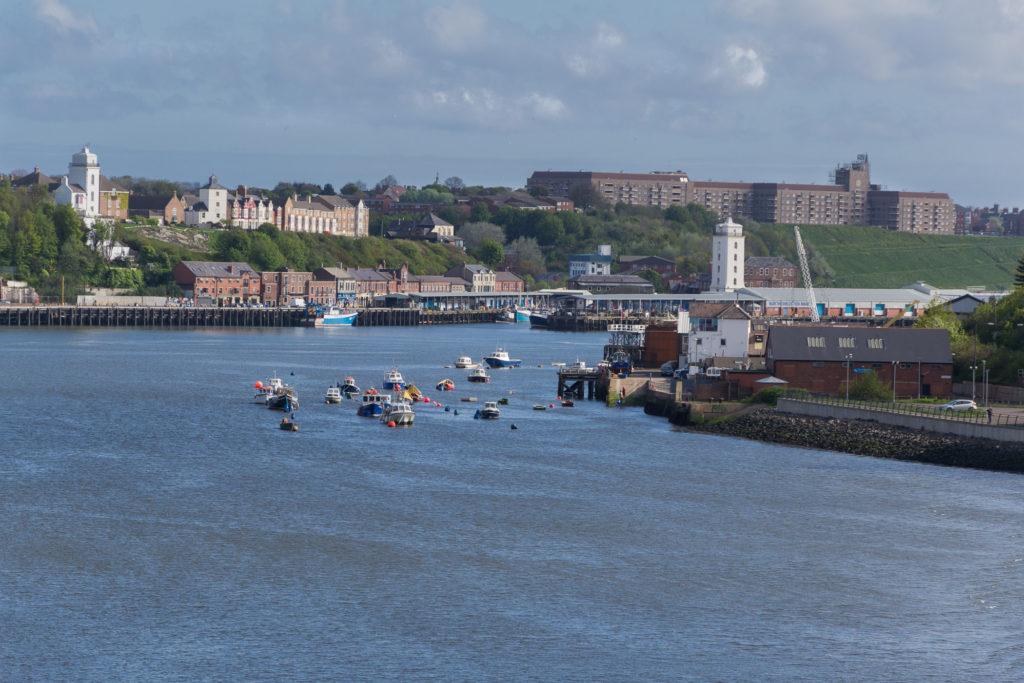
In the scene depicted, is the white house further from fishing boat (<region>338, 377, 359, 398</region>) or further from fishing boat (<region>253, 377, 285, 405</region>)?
fishing boat (<region>253, 377, 285, 405</region>)

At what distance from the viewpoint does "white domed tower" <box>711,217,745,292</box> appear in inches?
6457

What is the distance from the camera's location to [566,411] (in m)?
71.1

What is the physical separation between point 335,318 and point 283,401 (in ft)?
297

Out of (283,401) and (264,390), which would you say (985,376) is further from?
(264,390)

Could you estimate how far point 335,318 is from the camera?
159 meters

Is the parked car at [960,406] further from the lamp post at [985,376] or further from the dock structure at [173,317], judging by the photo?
the dock structure at [173,317]

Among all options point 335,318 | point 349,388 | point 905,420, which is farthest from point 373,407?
point 335,318

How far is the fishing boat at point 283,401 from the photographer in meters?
68.3

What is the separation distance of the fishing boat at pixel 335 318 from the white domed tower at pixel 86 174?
4076cm

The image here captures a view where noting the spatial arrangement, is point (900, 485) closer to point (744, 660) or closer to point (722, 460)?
point (722, 460)

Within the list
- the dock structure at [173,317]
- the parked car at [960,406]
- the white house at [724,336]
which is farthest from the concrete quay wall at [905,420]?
the dock structure at [173,317]

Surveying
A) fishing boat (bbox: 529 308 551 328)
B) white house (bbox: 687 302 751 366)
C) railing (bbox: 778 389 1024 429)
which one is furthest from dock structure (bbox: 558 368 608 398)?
fishing boat (bbox: 529 308 551 328)

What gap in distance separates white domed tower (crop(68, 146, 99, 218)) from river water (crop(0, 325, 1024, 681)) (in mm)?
121740

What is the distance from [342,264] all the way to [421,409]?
419ft
